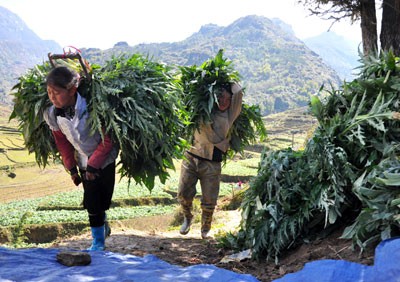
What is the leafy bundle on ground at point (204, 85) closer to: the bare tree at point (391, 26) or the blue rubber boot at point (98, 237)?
the blue rubber boot at point (98, 237)

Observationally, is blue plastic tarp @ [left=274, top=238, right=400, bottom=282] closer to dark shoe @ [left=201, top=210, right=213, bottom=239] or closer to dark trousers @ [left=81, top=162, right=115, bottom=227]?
dark trousers @ [left=81, top=162, right=115, bottom=227]

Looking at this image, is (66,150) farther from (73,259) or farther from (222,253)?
(222,253)

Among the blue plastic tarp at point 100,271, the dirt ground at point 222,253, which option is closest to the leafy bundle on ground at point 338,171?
the dirt ground at point 222,253

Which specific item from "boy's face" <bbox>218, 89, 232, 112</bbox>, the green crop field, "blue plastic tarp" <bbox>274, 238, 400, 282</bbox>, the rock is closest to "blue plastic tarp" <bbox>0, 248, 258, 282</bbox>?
the rock

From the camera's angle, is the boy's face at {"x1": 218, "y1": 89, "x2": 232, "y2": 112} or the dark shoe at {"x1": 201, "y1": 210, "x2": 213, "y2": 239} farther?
the dark shoe at {"x1": 201, "y1": 210, "x2": 213, "y2": 239}

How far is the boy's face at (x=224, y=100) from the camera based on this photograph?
4406 mm

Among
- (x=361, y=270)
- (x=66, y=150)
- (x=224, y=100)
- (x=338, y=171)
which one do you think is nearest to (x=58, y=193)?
(x=224, y=100)

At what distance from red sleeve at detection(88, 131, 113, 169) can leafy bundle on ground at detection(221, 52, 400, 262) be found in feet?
4.33

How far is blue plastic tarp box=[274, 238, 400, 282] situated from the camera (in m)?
1.64

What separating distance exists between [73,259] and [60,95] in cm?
127

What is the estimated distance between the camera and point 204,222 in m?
4.77

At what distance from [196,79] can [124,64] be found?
1.37 m

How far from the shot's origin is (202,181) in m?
4.70

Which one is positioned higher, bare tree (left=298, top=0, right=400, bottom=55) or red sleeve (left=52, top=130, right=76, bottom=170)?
bare tree (left=298, top=0, right=400, bottom=55)
